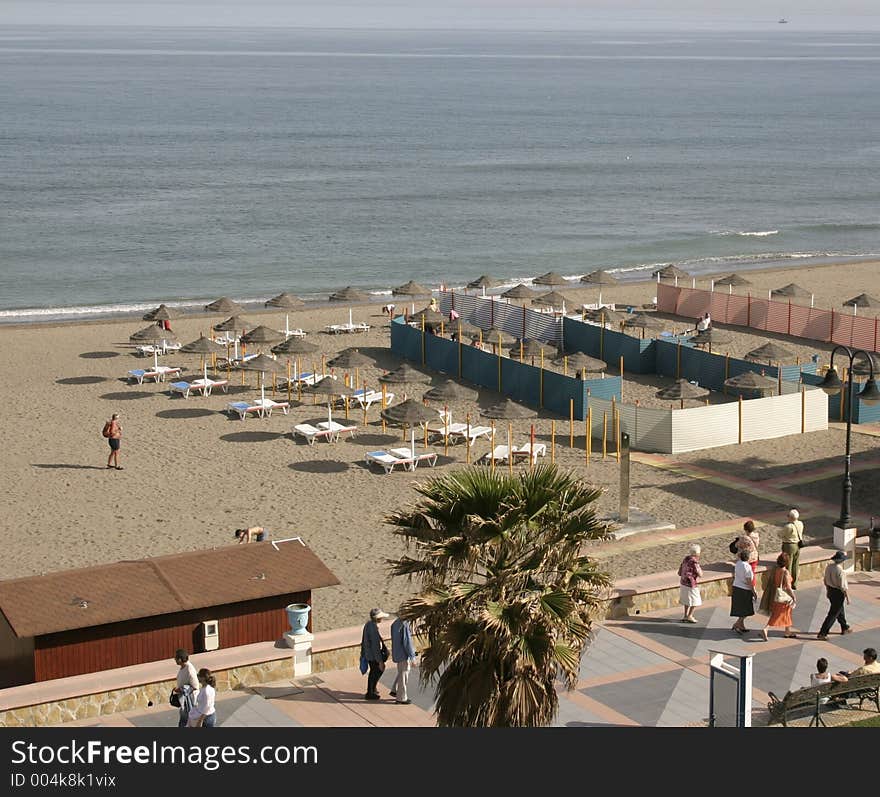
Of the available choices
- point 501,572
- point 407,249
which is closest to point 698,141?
point 407,249

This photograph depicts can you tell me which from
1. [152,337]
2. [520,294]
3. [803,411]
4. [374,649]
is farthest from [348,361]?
[374,649]

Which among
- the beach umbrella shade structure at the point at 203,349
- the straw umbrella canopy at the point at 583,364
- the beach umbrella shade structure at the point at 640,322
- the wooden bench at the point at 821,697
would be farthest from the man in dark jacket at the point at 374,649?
the beach umbrella shade structure at the point at 640,322

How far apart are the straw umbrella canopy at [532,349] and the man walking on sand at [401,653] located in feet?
70.6

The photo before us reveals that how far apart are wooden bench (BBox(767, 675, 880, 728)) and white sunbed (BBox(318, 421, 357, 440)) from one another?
58.5 ft

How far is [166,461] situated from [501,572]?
18425 millimetres

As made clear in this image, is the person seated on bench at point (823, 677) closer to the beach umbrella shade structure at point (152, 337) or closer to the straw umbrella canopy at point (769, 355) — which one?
the straw umbrella canopy at point (769, 355)

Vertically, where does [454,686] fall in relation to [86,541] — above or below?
above

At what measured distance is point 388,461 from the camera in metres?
28.0

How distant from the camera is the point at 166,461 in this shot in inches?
1136

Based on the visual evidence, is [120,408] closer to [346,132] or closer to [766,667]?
[766,667]

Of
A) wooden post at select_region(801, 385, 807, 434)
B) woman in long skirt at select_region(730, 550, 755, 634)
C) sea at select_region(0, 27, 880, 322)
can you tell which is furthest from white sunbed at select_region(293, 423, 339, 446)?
sea at select_region(0, 27, 880, 322)

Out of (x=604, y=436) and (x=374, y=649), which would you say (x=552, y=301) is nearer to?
(x=604, y=436)

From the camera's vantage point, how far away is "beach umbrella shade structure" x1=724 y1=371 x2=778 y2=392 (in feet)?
100

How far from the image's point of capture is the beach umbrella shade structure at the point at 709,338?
37125 mm
